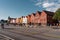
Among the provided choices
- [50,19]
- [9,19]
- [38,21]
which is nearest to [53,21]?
[50,19]

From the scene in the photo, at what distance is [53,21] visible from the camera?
99.5 metres

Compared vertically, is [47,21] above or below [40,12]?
below

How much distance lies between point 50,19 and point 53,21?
2843 millimetres

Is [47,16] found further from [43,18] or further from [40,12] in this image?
[40,12]

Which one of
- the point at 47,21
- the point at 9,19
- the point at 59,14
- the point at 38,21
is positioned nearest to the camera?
the point at 59,14

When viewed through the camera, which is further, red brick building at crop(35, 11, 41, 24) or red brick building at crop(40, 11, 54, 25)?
red brick building at crop(35, 11, 41, 24)

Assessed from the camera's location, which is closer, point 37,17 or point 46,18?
point 46,18

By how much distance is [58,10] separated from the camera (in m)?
81.9

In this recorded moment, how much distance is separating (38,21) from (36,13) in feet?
24.3

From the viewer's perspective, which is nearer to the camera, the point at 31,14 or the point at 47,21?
the point at 47,21

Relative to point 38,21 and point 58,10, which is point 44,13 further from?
point 58,10

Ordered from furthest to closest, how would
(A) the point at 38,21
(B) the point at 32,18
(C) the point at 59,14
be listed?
(B) the point at 32,18
(A) the point at 38,21
(C) the point at 59,14

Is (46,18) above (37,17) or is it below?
below

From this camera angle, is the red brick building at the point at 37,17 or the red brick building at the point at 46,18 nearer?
the red brick building at the point at 46,18
